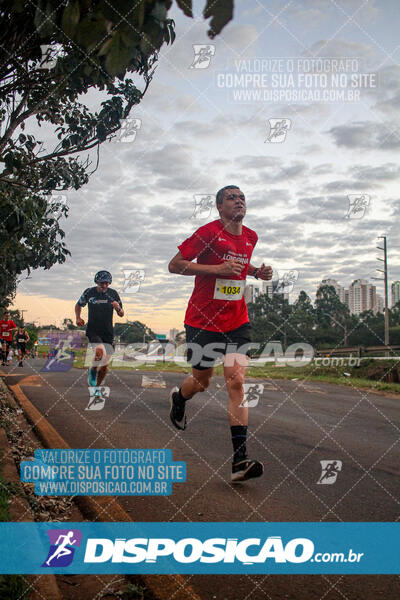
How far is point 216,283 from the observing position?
173 inches

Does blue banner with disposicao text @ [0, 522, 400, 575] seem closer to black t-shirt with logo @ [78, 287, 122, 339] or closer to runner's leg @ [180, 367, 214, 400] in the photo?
runner's leg @ [180, 367, 214, 400]

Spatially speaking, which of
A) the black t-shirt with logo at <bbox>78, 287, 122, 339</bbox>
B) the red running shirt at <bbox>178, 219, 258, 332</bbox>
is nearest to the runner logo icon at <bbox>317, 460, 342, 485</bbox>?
the red running shirt at <bbox>178, 219, 258, 332</bbox>

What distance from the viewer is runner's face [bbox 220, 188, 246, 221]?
14.2 ft

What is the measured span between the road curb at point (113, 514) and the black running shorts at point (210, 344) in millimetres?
1182

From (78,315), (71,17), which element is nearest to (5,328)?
(78,315)

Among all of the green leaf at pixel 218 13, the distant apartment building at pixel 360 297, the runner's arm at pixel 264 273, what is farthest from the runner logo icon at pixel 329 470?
the distant apartment building at pixel 360 297

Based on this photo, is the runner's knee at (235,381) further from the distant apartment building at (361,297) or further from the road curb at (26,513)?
the distant apartment building at (361,297)

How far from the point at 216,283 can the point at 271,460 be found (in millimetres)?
1904

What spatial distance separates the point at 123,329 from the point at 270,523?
16.3ft

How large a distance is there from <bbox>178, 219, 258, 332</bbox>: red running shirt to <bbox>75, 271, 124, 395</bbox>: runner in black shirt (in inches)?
89.7

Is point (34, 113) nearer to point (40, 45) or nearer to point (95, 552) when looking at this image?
point (40, 45)

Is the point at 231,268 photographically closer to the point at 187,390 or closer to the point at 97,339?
the point at 187,390

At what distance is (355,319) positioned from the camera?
37094 mm

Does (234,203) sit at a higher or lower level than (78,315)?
higher
